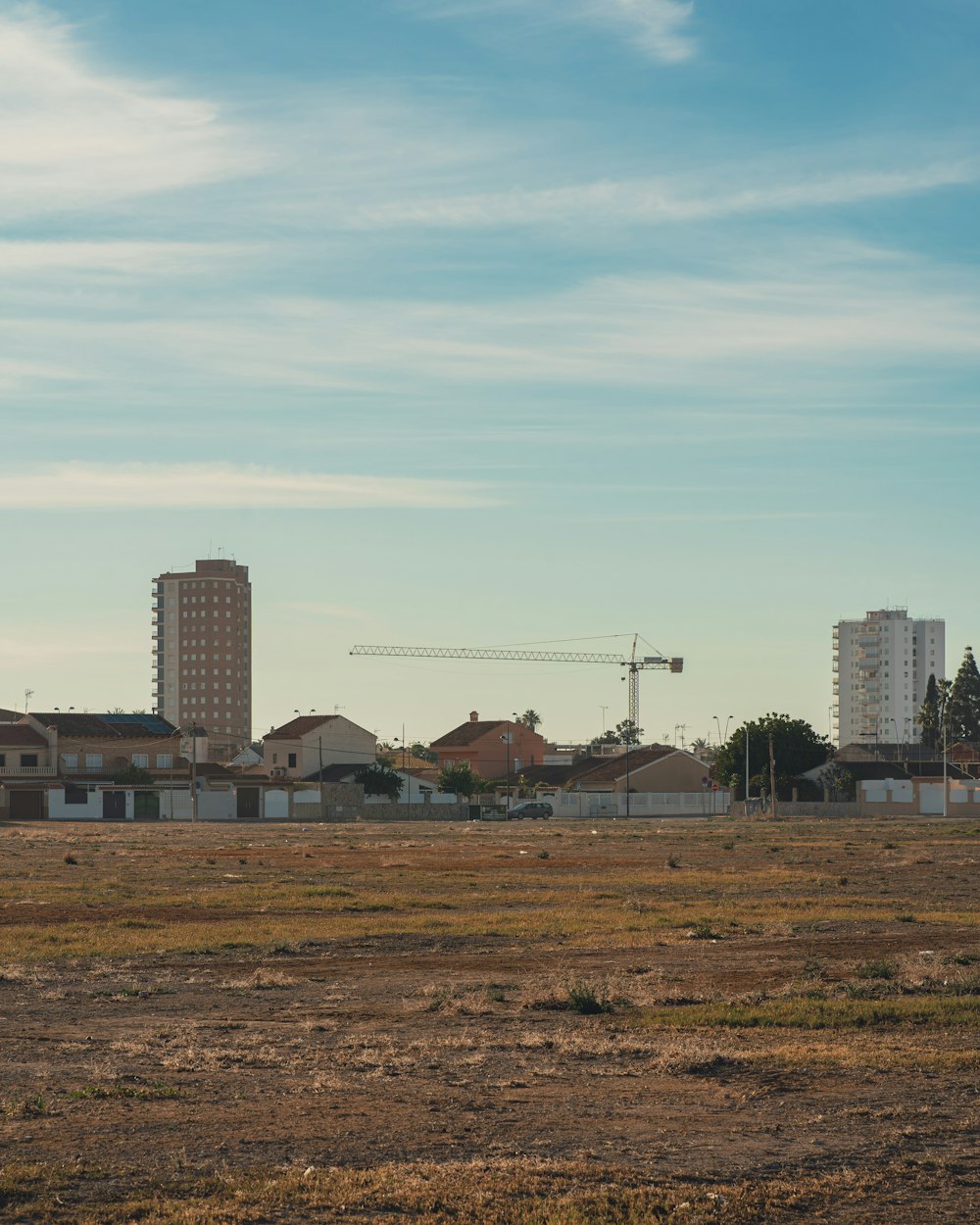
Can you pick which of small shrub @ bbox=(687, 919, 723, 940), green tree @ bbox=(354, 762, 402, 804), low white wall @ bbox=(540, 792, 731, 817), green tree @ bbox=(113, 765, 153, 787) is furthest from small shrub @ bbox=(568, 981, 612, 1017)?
green tree @ bbox=(354, 762, 402, 804)

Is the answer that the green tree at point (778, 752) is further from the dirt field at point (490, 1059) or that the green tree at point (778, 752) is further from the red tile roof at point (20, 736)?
the dirt field at point (490, 1059)

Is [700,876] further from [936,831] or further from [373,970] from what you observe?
[936,831]

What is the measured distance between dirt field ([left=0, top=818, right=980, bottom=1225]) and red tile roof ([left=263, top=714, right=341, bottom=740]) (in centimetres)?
12891

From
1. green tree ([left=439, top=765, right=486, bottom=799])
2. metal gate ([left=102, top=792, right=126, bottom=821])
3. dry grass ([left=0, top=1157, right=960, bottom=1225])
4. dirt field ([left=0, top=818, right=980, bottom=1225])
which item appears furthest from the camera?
green tree ([left=439, top=765, right=486, bottom=799])

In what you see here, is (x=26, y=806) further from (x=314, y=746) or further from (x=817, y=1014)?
(x=817, y=1014)

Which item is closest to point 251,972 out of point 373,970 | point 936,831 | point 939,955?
point 373,970

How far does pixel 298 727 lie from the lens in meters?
171

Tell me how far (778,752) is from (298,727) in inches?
2053

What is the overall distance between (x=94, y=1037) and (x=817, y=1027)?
28.8 feet

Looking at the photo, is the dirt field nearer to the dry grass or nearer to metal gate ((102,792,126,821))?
the dry grass

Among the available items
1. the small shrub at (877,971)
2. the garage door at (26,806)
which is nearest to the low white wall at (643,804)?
the garage door at (26,806)

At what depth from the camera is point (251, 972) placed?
25328 millimetres

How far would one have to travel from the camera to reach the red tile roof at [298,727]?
169m

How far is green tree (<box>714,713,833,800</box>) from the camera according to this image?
155 meters
